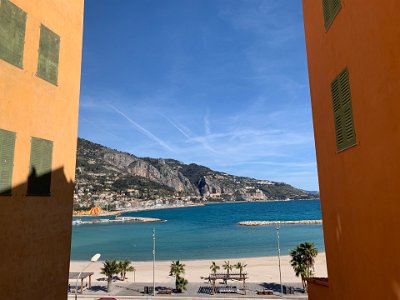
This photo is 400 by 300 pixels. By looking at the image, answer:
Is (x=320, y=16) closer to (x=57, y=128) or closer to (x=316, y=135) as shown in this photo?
(x=316, y=135)

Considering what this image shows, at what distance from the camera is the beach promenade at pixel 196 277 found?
111 ft

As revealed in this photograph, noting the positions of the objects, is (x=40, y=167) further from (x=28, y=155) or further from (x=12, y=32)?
(x=12, y=32)

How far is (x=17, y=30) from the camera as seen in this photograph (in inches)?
383

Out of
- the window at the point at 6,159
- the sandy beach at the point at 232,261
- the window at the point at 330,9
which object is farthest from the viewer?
the sandy beach at the point at 232,261

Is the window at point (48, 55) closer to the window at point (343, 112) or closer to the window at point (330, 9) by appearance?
the window at point (330, 9)

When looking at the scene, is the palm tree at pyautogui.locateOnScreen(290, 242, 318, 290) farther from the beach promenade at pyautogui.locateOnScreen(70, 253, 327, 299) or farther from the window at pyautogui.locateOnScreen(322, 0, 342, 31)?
the window at pyautogui.locateOnScreen(322, 0, 342, 31)

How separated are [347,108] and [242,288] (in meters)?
32.2

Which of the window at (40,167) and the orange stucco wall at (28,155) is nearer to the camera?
the orange stucco wall at (28,155)

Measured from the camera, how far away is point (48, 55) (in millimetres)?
11086

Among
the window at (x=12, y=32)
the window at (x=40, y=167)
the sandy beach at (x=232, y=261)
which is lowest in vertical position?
the sandy beach at (x=232, y=261)

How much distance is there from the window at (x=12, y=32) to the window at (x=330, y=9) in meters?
8.89

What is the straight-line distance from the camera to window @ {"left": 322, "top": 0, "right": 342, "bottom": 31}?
272 inches

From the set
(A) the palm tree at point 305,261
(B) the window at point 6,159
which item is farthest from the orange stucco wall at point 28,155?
(A) the palm tree at point 305,261

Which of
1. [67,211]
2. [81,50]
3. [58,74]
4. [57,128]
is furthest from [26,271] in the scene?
[81,50]
